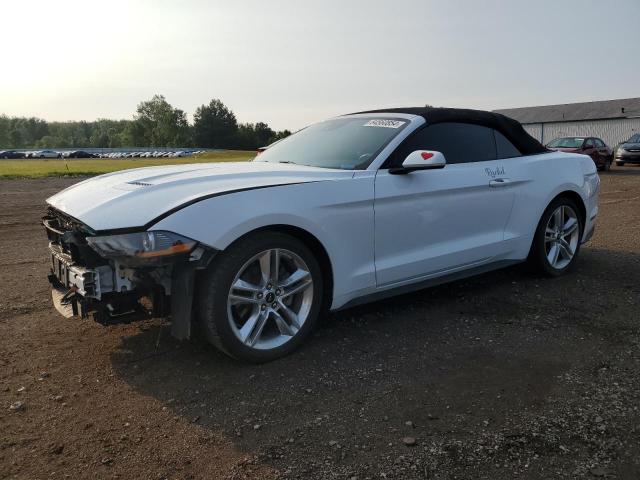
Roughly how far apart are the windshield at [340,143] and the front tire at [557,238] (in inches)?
73.9

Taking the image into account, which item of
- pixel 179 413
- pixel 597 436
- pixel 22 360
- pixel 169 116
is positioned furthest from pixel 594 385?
pixel 169 116

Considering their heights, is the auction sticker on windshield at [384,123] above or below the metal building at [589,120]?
below

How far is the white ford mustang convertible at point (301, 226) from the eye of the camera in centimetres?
303

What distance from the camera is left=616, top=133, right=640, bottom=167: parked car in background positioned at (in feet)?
83.1

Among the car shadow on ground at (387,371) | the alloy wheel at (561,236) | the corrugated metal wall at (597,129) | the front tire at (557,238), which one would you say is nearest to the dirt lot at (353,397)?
the car shadow on ground at (387,371)

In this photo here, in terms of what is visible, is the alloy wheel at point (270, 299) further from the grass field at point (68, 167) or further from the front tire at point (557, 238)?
the grass field at point (68, 167)

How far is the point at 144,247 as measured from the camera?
290 centimetres

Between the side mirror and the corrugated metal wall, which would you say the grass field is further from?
the corrugated metal wall

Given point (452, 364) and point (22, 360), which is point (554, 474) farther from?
point (22, 360)

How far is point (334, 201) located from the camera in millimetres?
3500

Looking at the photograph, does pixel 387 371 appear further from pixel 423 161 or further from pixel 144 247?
pixel 144 247

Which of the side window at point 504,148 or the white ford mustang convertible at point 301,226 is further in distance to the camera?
the side window at point 504,148

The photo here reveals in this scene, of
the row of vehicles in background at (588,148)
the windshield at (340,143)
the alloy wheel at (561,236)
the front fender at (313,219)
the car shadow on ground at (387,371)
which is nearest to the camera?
the car shadow on ground at (387,371)

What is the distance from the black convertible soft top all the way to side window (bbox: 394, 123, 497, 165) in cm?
5
